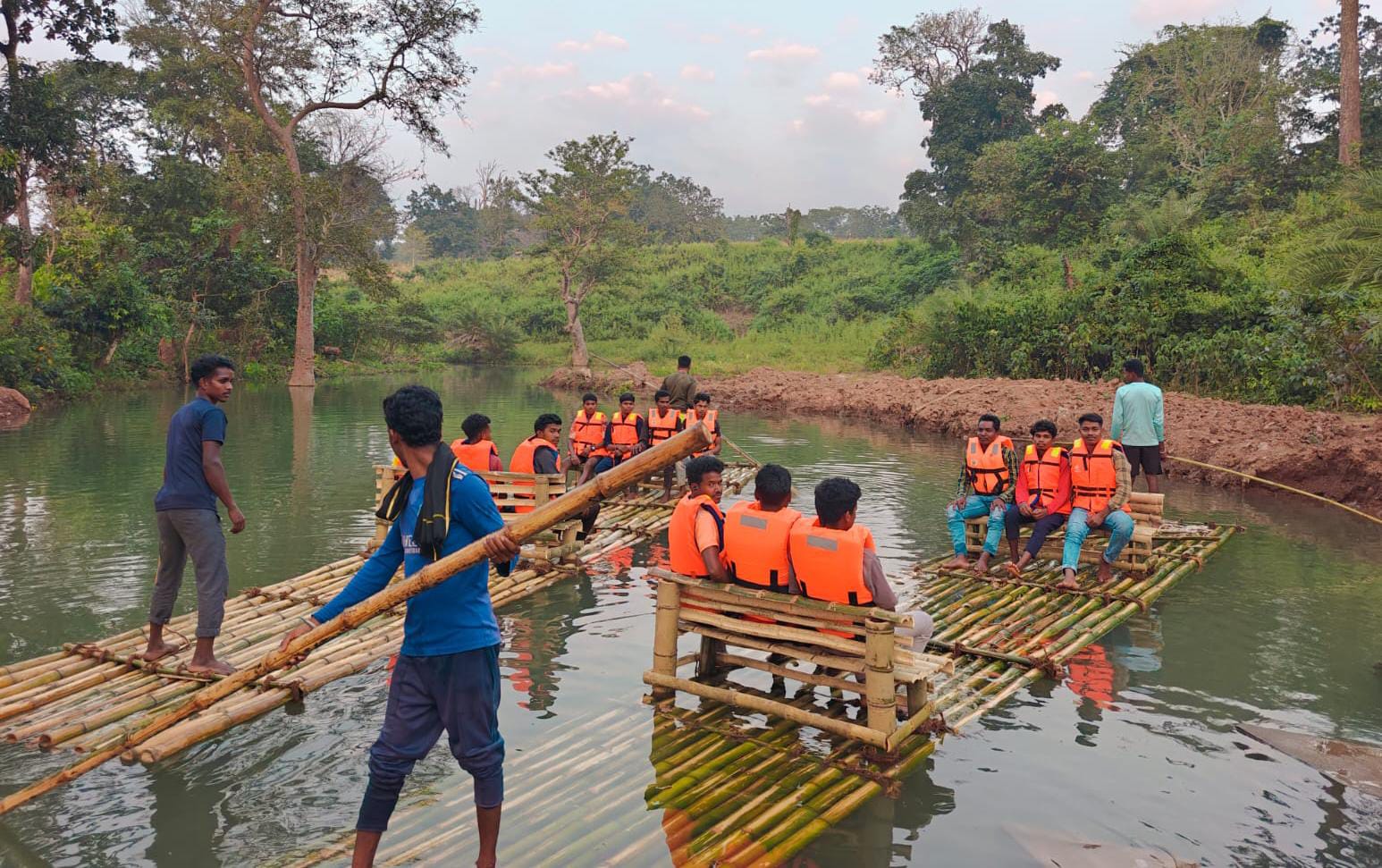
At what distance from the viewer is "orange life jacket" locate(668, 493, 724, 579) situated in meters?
6.01

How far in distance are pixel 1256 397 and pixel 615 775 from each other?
17.6 m

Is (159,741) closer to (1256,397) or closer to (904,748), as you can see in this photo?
(904,748)

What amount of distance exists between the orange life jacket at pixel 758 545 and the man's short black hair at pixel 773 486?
0.24 feet

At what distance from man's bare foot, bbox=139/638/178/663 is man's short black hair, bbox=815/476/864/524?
4.13m

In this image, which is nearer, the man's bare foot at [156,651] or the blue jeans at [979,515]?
the man's bare foot at [156,651]

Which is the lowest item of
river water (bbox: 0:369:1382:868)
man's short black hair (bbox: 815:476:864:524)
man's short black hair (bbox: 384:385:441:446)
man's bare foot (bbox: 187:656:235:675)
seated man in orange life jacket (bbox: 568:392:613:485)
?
river water (bbox: 0:369:1382:868)

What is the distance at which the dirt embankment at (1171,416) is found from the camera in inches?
530

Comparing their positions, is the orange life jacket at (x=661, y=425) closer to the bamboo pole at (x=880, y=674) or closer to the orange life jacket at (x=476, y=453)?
the orange life jacket at (x=476, y=453)

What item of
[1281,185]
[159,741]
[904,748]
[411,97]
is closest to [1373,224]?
[904,748]

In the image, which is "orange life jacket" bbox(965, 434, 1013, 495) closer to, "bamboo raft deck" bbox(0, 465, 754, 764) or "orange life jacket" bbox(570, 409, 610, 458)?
"orange life jacket" bbox(570, 409, 610, 458)

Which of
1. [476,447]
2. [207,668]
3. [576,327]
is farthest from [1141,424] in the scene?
[576,327]

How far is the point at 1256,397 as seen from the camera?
18641mm

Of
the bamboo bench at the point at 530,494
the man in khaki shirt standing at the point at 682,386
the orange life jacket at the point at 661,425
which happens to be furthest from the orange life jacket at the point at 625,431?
the bamboo bench at the point at 530,494

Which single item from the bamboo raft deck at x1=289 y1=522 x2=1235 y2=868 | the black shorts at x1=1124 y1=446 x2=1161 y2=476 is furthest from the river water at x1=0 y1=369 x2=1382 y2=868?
the black shorts at x1=1124 y1=446 x2=1161 y2=476
